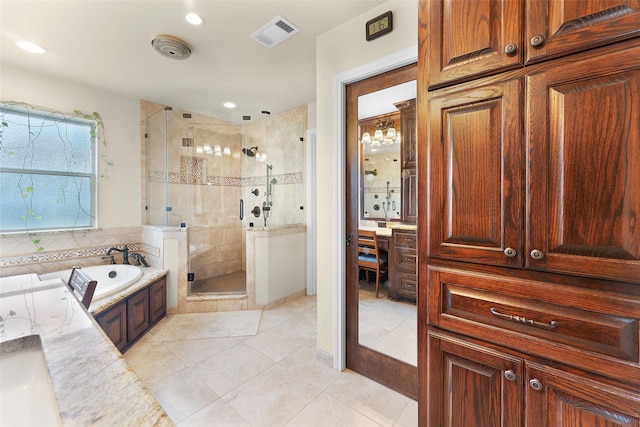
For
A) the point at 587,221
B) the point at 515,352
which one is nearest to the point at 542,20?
the point at 587,221

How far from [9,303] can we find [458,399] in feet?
6.17

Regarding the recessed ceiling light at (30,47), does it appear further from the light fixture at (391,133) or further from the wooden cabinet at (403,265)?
the wooden cabinet at (403,265)

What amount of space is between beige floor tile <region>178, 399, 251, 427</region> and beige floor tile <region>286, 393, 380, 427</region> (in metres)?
0.31

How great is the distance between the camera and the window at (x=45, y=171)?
254cm

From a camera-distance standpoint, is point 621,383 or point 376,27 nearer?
point 621,383

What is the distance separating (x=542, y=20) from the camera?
2.54 feet

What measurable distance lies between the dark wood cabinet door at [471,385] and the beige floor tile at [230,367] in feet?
4.64

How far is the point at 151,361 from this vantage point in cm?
212

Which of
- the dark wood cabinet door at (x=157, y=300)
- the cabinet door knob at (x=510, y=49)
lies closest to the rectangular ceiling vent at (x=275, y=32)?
the cabinet door knob at (x=510, y=49)

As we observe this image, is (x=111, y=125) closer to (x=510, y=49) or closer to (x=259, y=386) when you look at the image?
(x=259, y=386)

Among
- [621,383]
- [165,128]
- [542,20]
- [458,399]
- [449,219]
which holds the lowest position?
[458,399]

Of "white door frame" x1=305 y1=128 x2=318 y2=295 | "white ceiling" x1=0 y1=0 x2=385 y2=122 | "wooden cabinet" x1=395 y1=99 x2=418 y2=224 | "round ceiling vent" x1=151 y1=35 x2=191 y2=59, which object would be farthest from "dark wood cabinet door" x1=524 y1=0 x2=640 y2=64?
"white door frame" x1=305 y1=128 x2=318 y2=295

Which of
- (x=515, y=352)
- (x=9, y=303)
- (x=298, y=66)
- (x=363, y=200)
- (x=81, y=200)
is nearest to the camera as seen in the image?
(x=515, y=352)

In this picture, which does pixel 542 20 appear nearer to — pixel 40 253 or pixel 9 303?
pixel 9 303
